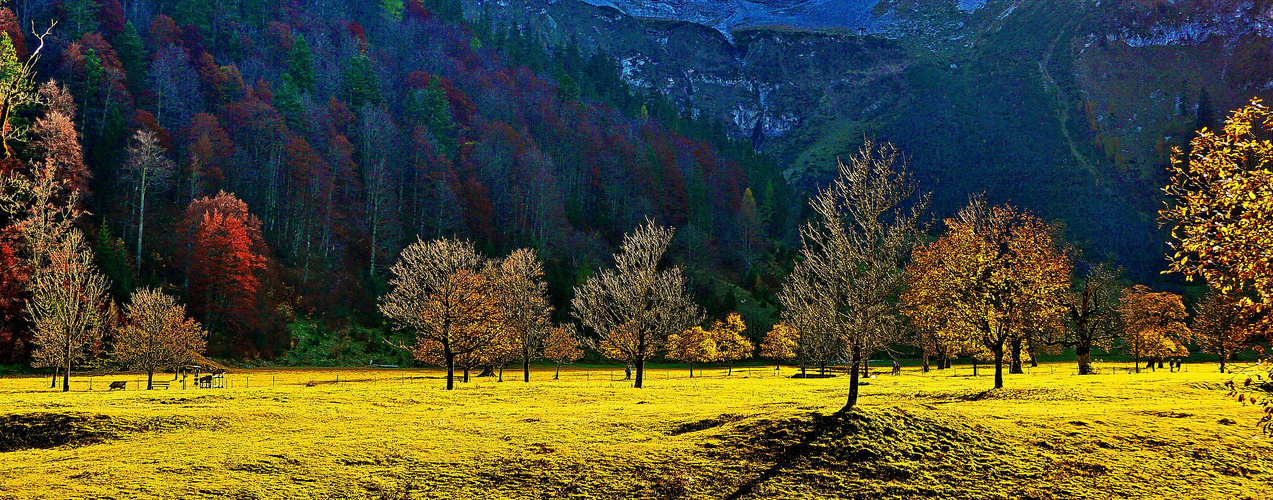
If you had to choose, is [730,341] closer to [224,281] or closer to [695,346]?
[695,346]

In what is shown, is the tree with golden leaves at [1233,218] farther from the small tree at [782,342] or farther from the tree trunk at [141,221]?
the tree trunk at [141,221]

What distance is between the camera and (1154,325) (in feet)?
245

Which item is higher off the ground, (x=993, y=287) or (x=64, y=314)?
(x=993, y=287)

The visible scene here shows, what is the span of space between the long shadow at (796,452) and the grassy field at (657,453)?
62 mm

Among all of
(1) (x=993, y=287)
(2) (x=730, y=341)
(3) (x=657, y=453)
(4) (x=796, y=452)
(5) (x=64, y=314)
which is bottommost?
(2) (x=730, y=341)

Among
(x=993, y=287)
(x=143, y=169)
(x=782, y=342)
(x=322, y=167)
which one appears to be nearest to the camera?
(x=993, y=287)

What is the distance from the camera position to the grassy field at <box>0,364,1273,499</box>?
1769 cm

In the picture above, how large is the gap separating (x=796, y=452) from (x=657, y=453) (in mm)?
4332

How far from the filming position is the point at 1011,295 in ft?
152

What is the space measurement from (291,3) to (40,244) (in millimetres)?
124064

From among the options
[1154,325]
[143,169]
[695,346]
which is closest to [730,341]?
[695,346]

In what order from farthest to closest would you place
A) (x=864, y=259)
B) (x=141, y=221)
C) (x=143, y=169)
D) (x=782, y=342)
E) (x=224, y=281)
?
(x=782, y=342) → (x=143, y=169) → (x=141, y=221) → (x=224, y=281) → (x=864, y=259)

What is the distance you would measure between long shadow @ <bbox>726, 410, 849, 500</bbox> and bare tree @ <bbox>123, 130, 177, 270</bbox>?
9010cm

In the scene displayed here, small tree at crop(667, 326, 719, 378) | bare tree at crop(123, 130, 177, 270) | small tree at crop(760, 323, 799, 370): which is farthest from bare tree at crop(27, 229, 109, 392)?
small tree at crop(760, 323, 799, 370)
